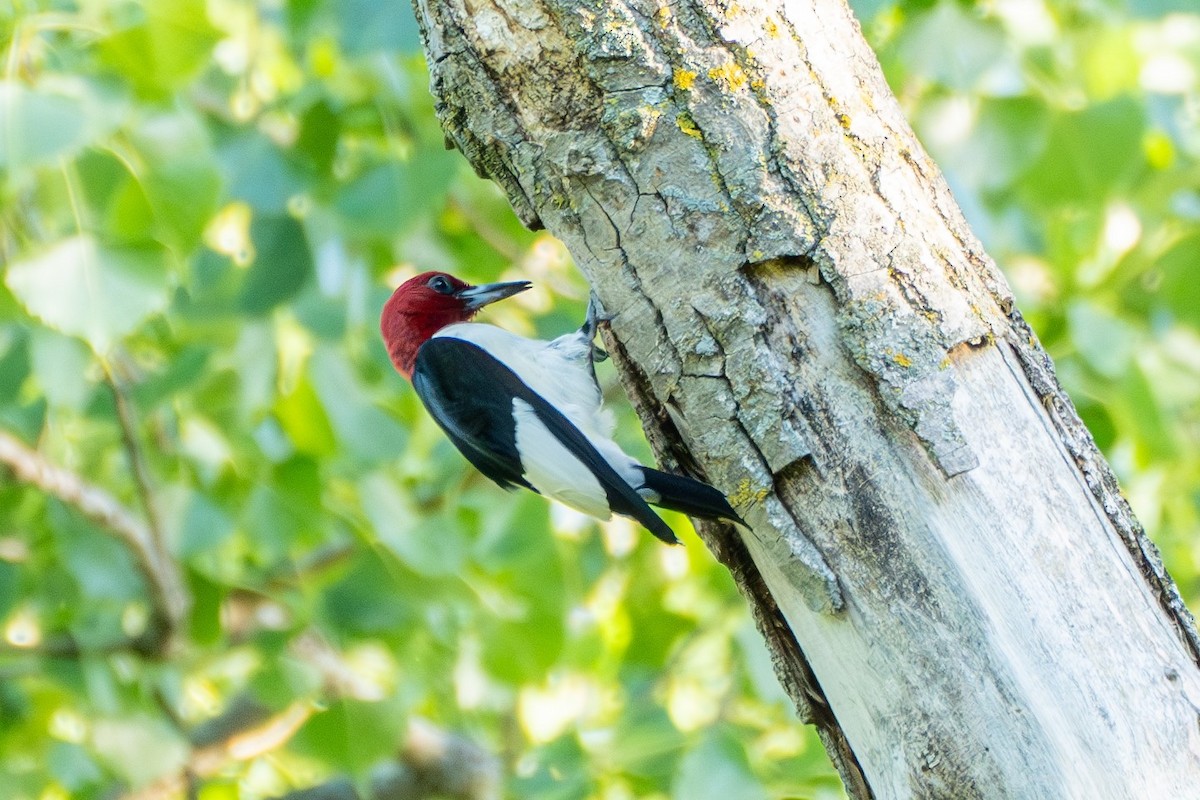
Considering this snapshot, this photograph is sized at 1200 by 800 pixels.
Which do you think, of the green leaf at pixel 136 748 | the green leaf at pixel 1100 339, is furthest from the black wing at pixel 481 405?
the green leaf at pixel 136 748

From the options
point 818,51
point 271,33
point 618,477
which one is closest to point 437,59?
point 818,51

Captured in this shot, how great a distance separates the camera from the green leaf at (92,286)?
200 cm

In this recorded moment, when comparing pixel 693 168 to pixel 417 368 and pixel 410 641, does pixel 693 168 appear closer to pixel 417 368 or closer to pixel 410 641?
pixel 417 368

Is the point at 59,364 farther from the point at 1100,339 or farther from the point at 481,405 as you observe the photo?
the point at 1100,339

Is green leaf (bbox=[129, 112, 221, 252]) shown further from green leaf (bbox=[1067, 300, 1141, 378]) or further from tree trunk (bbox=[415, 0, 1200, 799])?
green leaf (bbox=[1067, 300, 1141, 378])

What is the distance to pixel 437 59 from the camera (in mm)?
1473

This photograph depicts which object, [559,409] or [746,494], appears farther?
[559,409]

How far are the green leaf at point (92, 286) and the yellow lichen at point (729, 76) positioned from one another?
1145mm

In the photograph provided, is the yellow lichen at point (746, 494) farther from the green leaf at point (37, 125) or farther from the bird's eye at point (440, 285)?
the bird's eye at point (440, 285)

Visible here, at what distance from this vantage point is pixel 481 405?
2264 millimetres

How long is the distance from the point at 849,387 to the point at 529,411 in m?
1.01

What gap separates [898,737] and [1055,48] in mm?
2105

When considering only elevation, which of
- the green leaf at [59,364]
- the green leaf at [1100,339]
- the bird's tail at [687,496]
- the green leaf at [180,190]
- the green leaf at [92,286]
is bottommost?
the bird's tail at [687,496]

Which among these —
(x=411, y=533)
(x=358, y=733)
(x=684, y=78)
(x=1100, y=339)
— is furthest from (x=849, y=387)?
(x=358, y=733)
